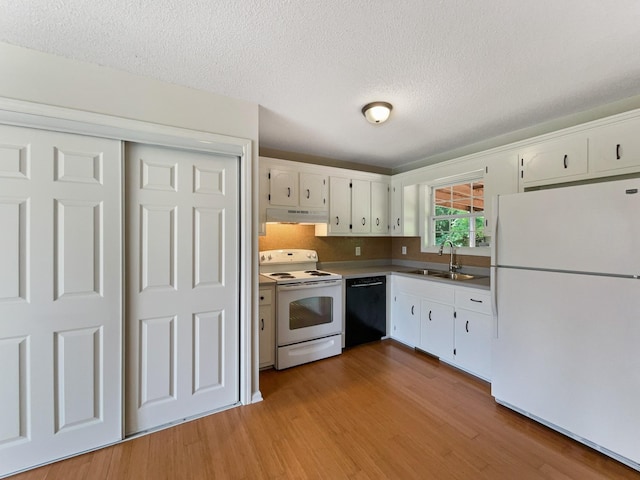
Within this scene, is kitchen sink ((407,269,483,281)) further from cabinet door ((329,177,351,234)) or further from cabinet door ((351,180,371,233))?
cabinet door ((329,177,351,234))

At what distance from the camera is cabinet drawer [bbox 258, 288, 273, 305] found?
9.22ft

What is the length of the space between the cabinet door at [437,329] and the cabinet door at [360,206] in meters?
1.22

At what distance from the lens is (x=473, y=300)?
8.91 ft

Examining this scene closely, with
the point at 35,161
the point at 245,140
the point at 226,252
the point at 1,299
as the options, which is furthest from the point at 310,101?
the point at 1,299

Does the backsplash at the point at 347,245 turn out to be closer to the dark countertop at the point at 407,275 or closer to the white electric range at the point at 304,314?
the dark countertop at the point at 407,275

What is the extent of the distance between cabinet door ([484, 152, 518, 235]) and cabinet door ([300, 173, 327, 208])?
174 centimetres

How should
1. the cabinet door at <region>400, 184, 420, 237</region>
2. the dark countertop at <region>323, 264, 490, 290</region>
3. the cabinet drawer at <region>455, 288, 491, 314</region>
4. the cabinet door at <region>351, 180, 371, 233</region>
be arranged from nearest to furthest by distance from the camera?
the cabinet drawer at <region>455, 288, 491, 314</region>
the dark countertop at <region>323, 264, 490, 290</region>
the cabinet door at <region>351, 180, 371, 233</region>
the cabinet door at <region>400, 184, 420, 237</region>

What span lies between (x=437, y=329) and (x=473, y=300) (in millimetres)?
571

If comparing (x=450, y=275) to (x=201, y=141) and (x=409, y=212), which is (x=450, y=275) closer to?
(x=409, y=212)

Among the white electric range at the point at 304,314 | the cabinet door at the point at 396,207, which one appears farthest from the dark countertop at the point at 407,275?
the cabinet door at the point at 396,207

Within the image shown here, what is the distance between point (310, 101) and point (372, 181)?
73.4 inches

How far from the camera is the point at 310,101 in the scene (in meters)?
2.25

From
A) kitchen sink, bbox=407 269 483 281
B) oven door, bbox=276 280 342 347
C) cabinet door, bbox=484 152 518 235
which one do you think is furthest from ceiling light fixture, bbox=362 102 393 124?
kitchen sink, bbox=407 269 483 281

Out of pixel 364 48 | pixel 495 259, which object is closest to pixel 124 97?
pixel 364 48
